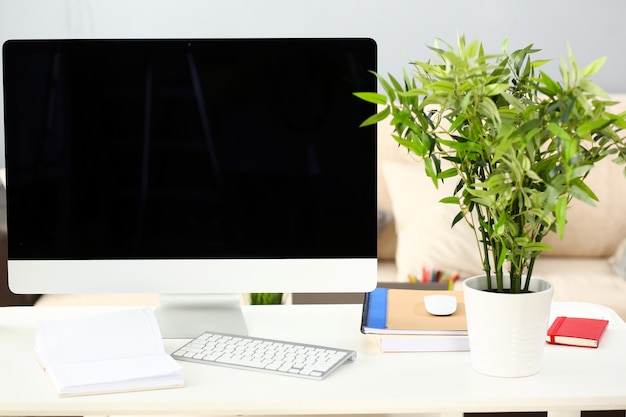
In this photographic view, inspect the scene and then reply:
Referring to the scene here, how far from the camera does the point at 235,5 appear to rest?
3229mm

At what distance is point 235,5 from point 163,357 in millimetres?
2280

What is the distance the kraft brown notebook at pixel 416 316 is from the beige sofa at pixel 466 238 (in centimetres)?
118

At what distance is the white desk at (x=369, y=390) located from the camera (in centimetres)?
108

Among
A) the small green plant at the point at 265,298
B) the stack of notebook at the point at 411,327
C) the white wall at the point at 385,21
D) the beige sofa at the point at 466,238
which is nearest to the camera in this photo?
the stack of notebook at the point at 411,327

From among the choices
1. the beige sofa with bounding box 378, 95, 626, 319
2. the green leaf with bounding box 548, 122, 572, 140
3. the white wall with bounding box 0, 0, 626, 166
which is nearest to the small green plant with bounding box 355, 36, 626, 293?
the green leaf with bounding box 548, 122, 572, 140

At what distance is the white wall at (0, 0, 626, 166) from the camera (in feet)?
10.5

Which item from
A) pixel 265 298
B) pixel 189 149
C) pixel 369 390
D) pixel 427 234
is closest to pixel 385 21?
pixel 427 234

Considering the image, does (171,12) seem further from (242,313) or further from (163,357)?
(163,357)

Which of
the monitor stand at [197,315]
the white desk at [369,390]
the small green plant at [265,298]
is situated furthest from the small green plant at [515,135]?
the small green plant at [265,298]

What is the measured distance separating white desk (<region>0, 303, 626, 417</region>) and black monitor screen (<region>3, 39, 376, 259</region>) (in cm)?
19

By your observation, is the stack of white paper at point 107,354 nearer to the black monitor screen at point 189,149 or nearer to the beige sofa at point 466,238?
the black monitor screen at point 189,149

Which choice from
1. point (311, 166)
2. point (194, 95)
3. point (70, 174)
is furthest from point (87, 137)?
point (311, 166)

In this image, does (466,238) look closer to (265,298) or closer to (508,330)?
(265,298)

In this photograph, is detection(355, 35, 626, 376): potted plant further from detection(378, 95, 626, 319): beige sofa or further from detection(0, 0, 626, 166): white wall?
detection(0, 0, 626, 166): white wall
